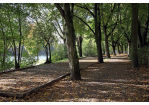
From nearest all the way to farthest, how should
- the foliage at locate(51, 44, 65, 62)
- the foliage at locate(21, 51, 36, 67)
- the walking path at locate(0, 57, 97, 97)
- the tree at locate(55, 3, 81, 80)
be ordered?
the walking path at locate(0, 57, 97, 97) → the tree at locate(55, 3, 81, 80) → the foliage at locate(21, 51, 36, 67) → the foliage at locate(51, 44, 65, 62)

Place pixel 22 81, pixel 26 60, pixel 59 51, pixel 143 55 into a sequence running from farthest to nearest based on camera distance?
pixel 59 51
pixel 26 60
pixel 143 55
pixel 22 81

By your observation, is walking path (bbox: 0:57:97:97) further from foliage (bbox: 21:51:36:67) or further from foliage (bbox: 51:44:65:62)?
foliage (bbox: 51:44:65:62)

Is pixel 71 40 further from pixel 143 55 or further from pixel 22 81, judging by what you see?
pixel 143 55

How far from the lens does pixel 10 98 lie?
4.02 m

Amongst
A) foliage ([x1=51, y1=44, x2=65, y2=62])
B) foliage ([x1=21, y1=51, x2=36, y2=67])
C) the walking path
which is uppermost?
foliage ([x1=51, y1=44, x2=65, y2=62])

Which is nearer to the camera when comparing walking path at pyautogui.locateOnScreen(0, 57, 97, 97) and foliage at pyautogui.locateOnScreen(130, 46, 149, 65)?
walking path at pyautogui.locateOnScreen(0, 57, 97, 97)

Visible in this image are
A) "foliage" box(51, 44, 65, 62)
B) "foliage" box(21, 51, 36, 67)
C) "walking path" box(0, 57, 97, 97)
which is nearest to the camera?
"walking path" box(0, 57, 97, 97)

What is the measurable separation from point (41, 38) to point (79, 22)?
24.3ft

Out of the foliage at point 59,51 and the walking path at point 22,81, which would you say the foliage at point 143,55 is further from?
the foliage at point 59,51

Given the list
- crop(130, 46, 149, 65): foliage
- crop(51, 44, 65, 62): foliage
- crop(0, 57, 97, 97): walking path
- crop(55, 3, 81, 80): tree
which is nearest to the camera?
crop(0, 57, 97, 97): walking path

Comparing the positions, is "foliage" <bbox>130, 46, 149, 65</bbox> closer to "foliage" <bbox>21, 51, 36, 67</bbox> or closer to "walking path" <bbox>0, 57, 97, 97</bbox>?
"walking path" <bbox>0, 57, 97, 97</bbox>

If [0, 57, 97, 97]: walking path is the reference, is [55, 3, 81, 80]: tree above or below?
above

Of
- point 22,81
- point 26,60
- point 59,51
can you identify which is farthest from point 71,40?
point 59,51

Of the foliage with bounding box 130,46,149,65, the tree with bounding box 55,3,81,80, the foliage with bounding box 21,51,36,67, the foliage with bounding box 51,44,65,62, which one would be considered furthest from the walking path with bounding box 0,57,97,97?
the foliage with bounding box 51,44,65,62
